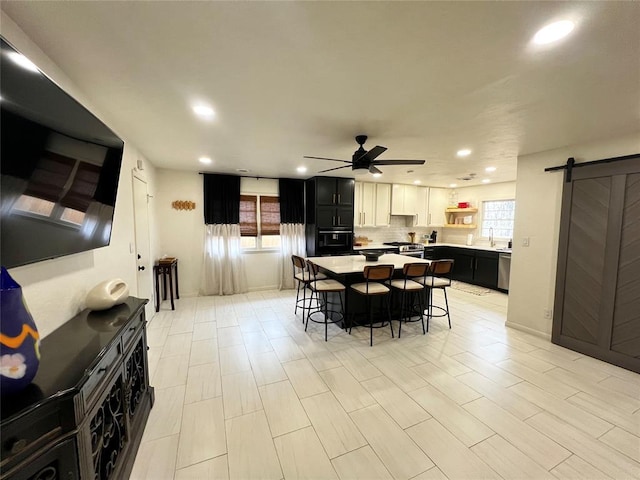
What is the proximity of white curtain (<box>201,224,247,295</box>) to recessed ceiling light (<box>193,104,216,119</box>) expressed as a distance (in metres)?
3.19

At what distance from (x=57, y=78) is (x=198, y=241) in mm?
3859

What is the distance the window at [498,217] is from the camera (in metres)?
6.16

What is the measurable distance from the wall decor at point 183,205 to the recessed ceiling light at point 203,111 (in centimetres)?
312

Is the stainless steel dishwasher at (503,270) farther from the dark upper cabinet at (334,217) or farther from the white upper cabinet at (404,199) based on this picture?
the dark upper cabinet at (334,217)

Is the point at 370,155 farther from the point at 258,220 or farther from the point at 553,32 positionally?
the point at 258,220

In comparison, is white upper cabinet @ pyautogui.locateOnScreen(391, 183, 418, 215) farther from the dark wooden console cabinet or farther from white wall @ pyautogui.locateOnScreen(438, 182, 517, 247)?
the dark wooden console cabinet

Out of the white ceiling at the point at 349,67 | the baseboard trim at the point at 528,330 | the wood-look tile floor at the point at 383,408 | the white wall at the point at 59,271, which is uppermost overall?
the white ceiling at the point at 349,67

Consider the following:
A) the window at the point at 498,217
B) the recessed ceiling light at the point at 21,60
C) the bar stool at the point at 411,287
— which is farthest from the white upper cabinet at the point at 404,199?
the recessed ceiling light at the point at 21,60

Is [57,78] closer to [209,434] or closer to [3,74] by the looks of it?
[3,74]

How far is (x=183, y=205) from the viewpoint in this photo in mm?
5078

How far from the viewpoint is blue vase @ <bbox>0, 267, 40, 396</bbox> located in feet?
2.81

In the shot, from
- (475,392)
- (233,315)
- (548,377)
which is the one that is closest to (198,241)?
(233,315)

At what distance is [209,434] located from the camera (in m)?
1.88

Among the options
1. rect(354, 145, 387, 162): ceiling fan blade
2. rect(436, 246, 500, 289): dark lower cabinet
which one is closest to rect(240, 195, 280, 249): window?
rect(354, 145, 387, 162): ceiling fan blade
